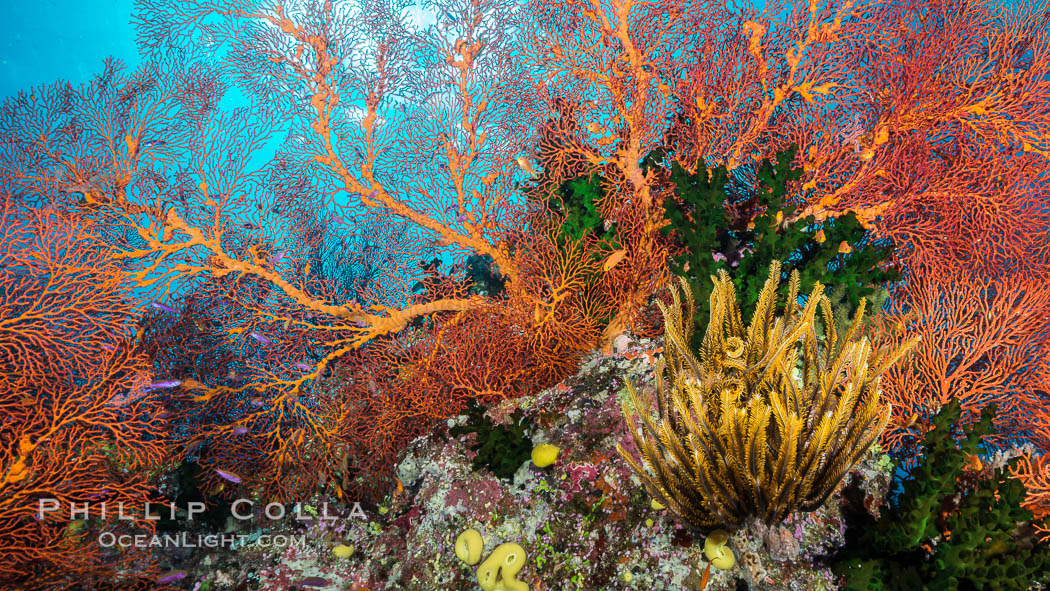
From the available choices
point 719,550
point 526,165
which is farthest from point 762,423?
point 526,165

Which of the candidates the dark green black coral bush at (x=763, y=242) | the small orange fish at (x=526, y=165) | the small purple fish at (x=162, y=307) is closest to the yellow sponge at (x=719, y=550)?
the dark green black coral bush at (x=763, y=242)

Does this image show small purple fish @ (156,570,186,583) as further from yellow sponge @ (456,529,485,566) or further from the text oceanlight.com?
yellow sponge @ (456,529,485,566)

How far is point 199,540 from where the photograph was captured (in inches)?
181

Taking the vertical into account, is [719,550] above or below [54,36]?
below

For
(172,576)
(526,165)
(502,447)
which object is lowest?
(172,576)

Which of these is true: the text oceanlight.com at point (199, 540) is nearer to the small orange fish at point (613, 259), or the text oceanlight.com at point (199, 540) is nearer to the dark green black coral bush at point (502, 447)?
the dark green black coral bush at point (502, 447)

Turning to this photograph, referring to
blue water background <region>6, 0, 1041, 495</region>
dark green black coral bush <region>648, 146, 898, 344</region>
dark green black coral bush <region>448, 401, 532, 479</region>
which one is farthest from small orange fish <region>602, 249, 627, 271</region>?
blue water background <region>6, 0, 1041, 495</region>

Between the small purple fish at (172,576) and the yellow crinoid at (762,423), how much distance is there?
501 centimetres

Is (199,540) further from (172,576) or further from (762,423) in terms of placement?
(762,423)

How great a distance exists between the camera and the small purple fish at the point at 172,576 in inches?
157

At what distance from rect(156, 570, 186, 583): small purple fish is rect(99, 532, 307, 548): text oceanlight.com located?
0.33 m

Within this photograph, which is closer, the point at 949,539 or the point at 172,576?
the point at 949,539

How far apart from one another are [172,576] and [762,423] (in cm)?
561

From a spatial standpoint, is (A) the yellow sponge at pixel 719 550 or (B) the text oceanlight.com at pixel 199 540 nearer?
(A) the yellow sponge at pixel 719 550
